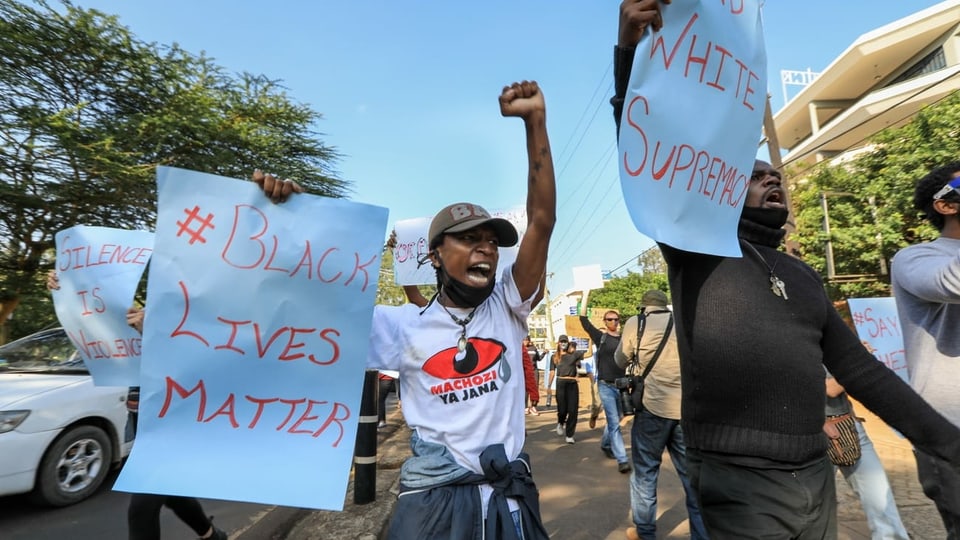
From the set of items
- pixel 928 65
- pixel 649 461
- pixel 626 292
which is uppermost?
pixel 928 65

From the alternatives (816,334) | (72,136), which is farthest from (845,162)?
(72,136)

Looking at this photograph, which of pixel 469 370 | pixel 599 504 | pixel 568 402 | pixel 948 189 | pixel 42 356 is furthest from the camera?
pixel 568 402

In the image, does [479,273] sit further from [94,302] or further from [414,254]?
[414,254]

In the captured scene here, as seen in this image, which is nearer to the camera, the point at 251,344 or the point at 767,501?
the point at 767,501

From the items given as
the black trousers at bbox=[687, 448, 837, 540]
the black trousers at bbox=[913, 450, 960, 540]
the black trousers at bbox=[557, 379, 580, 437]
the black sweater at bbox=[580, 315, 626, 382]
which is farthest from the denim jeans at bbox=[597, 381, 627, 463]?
the black trousers at bbox=[687, 448, 837, 540]

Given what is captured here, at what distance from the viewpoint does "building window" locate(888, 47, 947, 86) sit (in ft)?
91.6

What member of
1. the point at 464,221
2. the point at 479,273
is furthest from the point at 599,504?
the point at 464,221

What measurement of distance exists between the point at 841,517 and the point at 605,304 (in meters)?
37.7

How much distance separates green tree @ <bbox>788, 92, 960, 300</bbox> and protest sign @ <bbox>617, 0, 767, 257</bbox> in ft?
40.0

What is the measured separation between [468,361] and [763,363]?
0.91 m

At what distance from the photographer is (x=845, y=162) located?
15.7 metres

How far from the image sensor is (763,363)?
1543mm

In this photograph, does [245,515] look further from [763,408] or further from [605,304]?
[605,304]

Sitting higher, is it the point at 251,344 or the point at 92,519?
the point at 251,344
